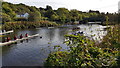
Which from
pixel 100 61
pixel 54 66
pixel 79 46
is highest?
pixel 79 46

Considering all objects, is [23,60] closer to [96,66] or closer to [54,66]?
[54,66]

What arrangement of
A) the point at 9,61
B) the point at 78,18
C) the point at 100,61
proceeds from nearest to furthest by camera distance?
1. the point at 100,61
2. the point at 9,61
3. the point at 78,18

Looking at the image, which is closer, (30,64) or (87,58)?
(87,58)

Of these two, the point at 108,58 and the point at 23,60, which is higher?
the point at 108,58

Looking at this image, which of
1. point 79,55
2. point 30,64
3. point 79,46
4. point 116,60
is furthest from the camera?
point 30,64

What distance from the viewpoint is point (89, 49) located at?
16.3ft

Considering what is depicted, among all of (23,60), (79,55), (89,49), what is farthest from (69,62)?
(23,60)

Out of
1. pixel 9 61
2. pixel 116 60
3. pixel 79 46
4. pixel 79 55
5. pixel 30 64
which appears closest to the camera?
pixel 116 60

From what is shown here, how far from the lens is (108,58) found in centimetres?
426

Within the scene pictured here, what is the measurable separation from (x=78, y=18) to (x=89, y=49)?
98300mm

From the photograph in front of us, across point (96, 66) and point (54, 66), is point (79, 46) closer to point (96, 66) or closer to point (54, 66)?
point (96, 66)

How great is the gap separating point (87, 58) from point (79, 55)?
0.34 metres

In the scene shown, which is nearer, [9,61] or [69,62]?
[69,62]

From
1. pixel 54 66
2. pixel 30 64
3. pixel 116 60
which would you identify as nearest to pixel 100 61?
pixel 116 60
